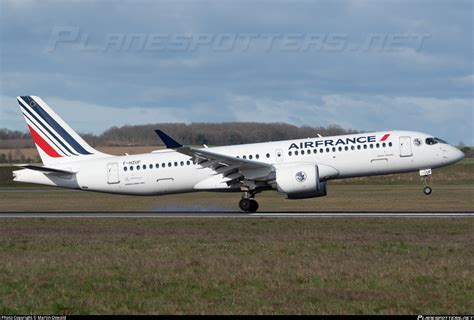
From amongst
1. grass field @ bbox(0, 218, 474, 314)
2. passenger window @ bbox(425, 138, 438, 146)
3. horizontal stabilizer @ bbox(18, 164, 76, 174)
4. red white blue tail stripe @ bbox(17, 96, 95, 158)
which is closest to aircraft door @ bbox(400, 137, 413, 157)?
passenger window @ bbox(425, 138, 438, 146)

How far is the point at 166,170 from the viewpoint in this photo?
41375 mm

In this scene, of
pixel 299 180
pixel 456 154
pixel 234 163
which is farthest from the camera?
pixel 456 154

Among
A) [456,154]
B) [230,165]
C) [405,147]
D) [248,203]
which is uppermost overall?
[405,147]

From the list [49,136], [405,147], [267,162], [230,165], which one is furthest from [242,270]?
[49,136]

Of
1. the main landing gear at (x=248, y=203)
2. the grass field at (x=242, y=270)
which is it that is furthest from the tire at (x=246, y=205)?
the grass field at (x=242, y=270)

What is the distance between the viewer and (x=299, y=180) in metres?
38.0

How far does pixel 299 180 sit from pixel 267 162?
2819mm

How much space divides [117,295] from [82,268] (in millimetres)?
3984

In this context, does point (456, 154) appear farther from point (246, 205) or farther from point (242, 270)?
point (242, 270)

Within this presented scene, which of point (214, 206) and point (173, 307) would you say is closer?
point (173, 307)

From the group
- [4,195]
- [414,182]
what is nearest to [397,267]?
[4,195]

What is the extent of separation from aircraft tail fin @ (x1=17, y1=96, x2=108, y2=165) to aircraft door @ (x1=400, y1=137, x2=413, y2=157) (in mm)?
17430

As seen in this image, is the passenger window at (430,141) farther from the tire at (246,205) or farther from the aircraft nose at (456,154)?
the tire at (246,205)

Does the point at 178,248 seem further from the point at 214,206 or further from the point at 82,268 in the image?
the point at 214,206
